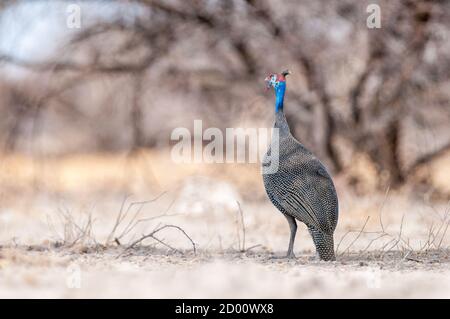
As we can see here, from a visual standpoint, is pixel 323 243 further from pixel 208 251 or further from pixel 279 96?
pixel 279 96

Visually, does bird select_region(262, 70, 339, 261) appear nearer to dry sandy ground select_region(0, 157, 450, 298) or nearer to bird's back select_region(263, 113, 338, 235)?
bird's back select_region(263, 113, 338, 235)

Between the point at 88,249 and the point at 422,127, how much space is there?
5.99m

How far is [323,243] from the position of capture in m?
5.75

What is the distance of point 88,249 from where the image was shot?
603cm

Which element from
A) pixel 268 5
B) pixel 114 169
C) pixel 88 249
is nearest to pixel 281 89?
pixel 88 249

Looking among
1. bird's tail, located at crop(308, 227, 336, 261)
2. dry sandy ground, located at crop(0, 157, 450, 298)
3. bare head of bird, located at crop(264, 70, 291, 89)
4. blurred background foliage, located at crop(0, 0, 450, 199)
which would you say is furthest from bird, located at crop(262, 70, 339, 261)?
blurred background foliage, located at crop(0, 0, 450, 199)

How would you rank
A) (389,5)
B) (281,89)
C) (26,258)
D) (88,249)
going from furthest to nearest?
(389,5), (281,89), (88,249), (26,258)

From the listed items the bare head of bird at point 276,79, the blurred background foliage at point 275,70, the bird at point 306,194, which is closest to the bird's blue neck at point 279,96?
the bare head of bird at point 276,79

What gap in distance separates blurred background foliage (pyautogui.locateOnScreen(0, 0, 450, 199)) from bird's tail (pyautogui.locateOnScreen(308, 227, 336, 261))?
475cm

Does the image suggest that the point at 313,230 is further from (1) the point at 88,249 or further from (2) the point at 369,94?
(2) the point at 369,94

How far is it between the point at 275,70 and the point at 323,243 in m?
5.55

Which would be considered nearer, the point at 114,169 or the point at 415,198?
the point at 415,198

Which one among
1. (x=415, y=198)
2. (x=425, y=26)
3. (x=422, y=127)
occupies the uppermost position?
(x=425, y=26)

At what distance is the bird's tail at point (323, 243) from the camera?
575 cm
